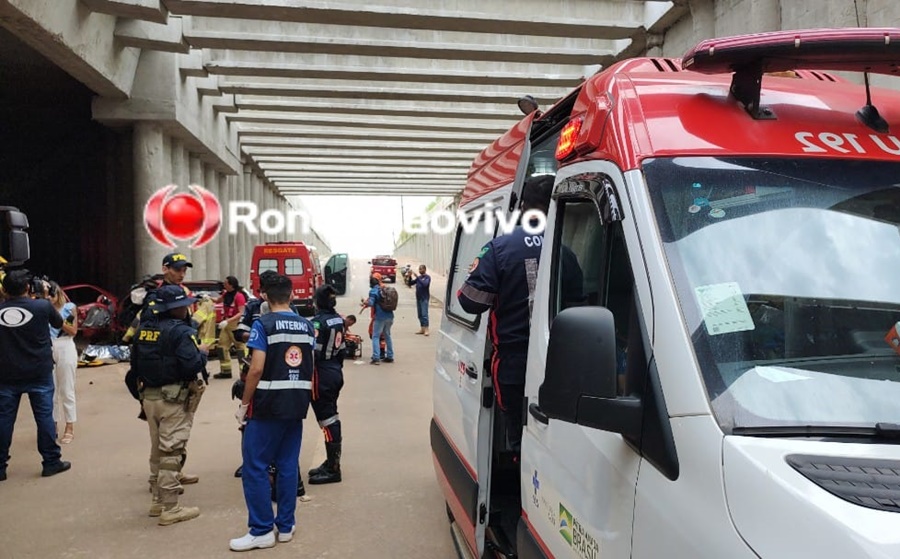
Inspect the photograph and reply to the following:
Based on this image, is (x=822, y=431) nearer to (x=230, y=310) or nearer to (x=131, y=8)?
(x=230, y=310)

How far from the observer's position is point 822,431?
1603 mm

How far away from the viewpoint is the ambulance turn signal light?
2533 millimetres

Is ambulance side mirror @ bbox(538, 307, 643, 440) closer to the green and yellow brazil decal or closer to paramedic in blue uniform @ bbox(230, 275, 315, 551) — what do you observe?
the green and yellow brazil decal

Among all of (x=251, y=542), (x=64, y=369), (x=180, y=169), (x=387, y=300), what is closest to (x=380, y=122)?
(x=180, y=169)

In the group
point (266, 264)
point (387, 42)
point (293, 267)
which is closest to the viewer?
point (387, 42)

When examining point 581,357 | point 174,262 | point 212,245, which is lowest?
point 581,357

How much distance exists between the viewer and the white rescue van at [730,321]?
1489 mm

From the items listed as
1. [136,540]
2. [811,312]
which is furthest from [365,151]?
[811,312]

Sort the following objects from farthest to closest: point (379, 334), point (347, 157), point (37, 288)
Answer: point (347, 157) → point (379, 334) → point (37, 288)

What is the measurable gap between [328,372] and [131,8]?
967 centimetres

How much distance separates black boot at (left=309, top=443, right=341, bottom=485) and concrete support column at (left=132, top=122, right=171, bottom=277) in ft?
Answer: 40.6

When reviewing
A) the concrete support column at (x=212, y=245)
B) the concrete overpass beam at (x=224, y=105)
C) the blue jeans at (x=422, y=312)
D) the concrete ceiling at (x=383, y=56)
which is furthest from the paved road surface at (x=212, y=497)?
the concrete support column at (x=212, y=245)

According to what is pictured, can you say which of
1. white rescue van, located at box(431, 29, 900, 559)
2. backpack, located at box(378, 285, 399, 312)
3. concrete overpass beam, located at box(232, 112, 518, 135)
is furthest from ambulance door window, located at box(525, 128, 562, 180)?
concrete overpass beam, located at box(232, 112, 518, 135)

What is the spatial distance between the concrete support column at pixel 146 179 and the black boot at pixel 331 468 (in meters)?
12.4
